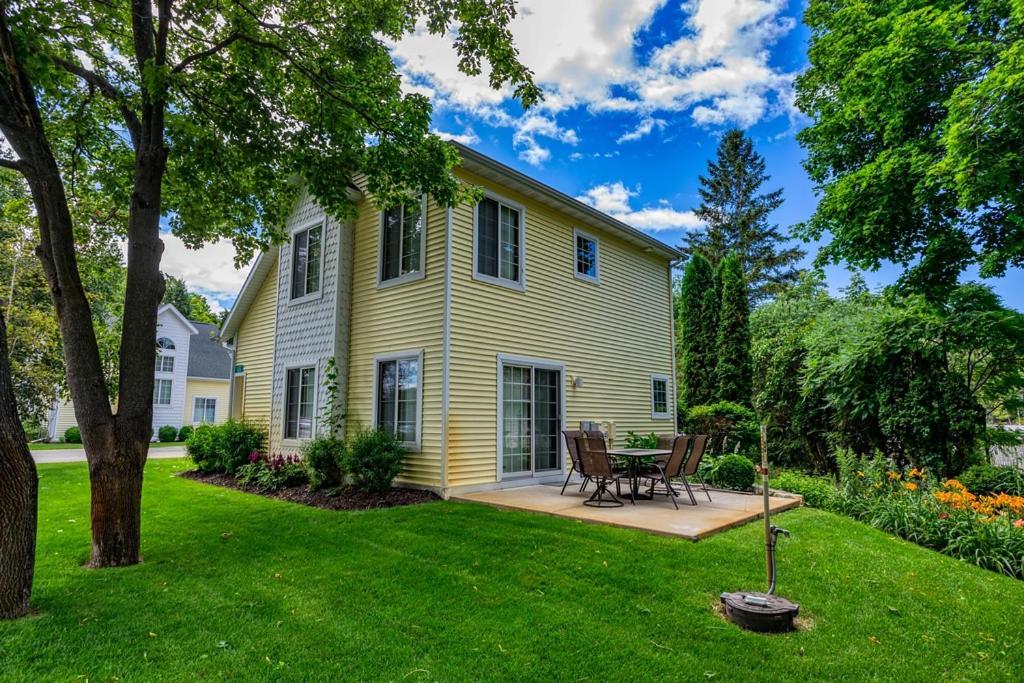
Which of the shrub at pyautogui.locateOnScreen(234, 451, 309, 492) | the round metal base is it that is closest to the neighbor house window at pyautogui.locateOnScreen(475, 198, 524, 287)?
the shrub at pyautogui.locateOnScreen(234, 451, 309, 492)

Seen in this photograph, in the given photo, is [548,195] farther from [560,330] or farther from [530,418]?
[530,418]

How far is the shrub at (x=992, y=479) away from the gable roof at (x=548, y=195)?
7137 mm

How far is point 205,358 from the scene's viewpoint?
25.8 metres

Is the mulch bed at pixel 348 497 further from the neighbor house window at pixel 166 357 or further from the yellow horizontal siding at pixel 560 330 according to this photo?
the neighbor house window at pixel 166 357

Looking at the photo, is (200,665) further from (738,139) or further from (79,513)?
(738,139)

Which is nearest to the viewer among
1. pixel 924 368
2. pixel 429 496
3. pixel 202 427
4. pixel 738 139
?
pixel 429 496

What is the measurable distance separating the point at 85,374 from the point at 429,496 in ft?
14.8

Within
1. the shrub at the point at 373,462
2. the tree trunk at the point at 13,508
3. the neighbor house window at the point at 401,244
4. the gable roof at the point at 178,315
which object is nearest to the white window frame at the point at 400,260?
the neighbor house window at the point at 401,244

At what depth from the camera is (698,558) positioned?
183 inches

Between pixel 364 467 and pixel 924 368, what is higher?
pixel 924 368

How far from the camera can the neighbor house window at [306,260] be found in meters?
10.3

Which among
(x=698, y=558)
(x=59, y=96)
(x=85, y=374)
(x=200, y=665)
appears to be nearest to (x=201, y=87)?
(x=59, y=96)

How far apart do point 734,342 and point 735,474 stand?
634cm

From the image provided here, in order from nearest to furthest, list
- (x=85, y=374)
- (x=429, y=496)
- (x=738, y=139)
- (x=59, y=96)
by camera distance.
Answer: (x=85, y=374) < (x=59, y=96) < (x=429, y=496) < (x=738, y=139)
